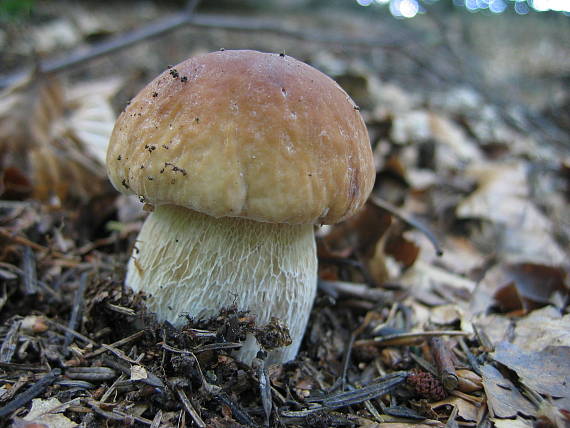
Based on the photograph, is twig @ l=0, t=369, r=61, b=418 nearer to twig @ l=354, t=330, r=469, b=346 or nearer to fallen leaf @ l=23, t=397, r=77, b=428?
fallen leaf @ l=23, t=397, r=77, b=428

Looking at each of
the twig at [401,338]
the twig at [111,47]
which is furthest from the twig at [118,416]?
the twig at [111,47]

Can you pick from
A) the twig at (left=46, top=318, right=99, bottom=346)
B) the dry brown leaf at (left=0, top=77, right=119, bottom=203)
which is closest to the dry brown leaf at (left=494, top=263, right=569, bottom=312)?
the twig at (left=46, top=318, right=99, bottom=346)

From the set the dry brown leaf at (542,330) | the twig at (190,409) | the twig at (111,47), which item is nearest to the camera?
the twig at (190,409)

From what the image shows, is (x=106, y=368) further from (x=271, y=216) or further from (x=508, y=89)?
(x=508, y=89)

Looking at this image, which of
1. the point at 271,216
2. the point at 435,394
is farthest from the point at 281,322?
the point at 435,394

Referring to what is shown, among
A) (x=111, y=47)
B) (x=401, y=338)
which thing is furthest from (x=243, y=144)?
(x=111, y=47)

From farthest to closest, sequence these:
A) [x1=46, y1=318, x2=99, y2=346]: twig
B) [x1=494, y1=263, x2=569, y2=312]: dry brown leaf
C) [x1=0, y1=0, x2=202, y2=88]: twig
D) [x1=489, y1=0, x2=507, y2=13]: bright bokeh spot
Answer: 1. [x1=489, y1=0, x2=507, y2=13]: bright bokeh spot
2. [x1=0, y1=0, x2=202, y2=88]: twig
3. [x1=494, y1=263, x2=569, y2=312]: dry brown leaf
4. [x1=46, y1=318, x2=99, y2=346]: twig

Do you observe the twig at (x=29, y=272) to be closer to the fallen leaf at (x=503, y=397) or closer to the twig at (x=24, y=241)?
the twig at (x=24, y=241)
